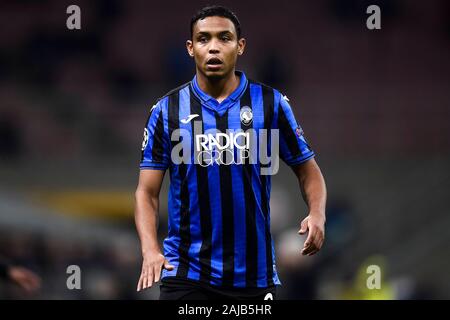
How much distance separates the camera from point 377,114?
1358cm

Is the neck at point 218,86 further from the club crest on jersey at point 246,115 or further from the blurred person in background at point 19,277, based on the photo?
the blurred person in background at point 19,277

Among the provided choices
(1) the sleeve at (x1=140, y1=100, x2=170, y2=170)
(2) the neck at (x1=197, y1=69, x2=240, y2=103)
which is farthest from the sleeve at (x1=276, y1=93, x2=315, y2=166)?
(1) the sleeve at (x1=140, y1=100, x2=170, y2=170)

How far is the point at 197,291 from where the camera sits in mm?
5195

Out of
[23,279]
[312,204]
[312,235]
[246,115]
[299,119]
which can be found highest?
[299,119]

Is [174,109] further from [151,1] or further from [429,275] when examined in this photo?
[151,1]

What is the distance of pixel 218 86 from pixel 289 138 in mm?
460

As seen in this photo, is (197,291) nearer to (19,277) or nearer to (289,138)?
(289,138)

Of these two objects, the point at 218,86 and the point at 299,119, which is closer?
the point at 218,86

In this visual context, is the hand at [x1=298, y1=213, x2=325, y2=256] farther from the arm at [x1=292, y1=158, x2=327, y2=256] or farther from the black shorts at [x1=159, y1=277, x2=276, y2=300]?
the black shorts at [x1=159, y1=277, x2=276, y2=300]

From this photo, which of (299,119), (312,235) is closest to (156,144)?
(312,235)

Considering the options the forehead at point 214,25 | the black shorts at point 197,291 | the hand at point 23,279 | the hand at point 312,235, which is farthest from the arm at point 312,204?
the hand at point 23,279

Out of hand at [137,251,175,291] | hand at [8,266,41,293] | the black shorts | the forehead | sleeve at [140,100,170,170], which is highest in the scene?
the forehead

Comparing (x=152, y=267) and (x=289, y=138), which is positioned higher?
(x=289, y=138)

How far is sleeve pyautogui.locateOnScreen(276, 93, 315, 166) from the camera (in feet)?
17.5
